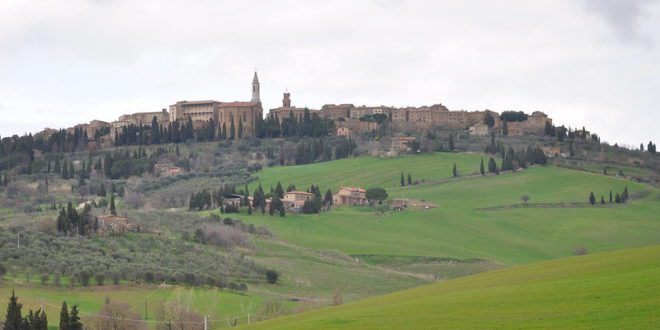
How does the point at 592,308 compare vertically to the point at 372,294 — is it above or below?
above

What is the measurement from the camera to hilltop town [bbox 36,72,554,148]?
147 metres

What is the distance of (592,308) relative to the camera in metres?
27.2

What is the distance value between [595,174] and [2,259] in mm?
70631

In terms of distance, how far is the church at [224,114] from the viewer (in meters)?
150

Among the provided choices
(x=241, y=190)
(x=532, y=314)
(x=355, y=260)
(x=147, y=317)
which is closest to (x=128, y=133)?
(x=241, y=190)

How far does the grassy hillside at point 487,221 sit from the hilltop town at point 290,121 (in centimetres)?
Answer: 2818

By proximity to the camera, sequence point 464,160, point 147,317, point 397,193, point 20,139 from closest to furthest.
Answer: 1. point 147,317
2. point 397,193
3. point 464,160
4. point 20,139

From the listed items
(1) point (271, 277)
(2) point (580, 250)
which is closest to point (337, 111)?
(2) point (580, 250)

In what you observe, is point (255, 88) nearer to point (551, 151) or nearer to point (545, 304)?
point (551, 151)

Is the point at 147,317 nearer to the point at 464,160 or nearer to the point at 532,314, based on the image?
the point at 532,314

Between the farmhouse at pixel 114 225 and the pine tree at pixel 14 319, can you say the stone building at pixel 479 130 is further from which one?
the pine tree at pixel 14 319

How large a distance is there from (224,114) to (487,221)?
6483 cm

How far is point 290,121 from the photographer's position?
146 m

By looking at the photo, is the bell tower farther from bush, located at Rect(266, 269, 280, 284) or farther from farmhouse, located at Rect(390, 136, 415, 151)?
bush, located at Rect(266, 269, 280, 284)
